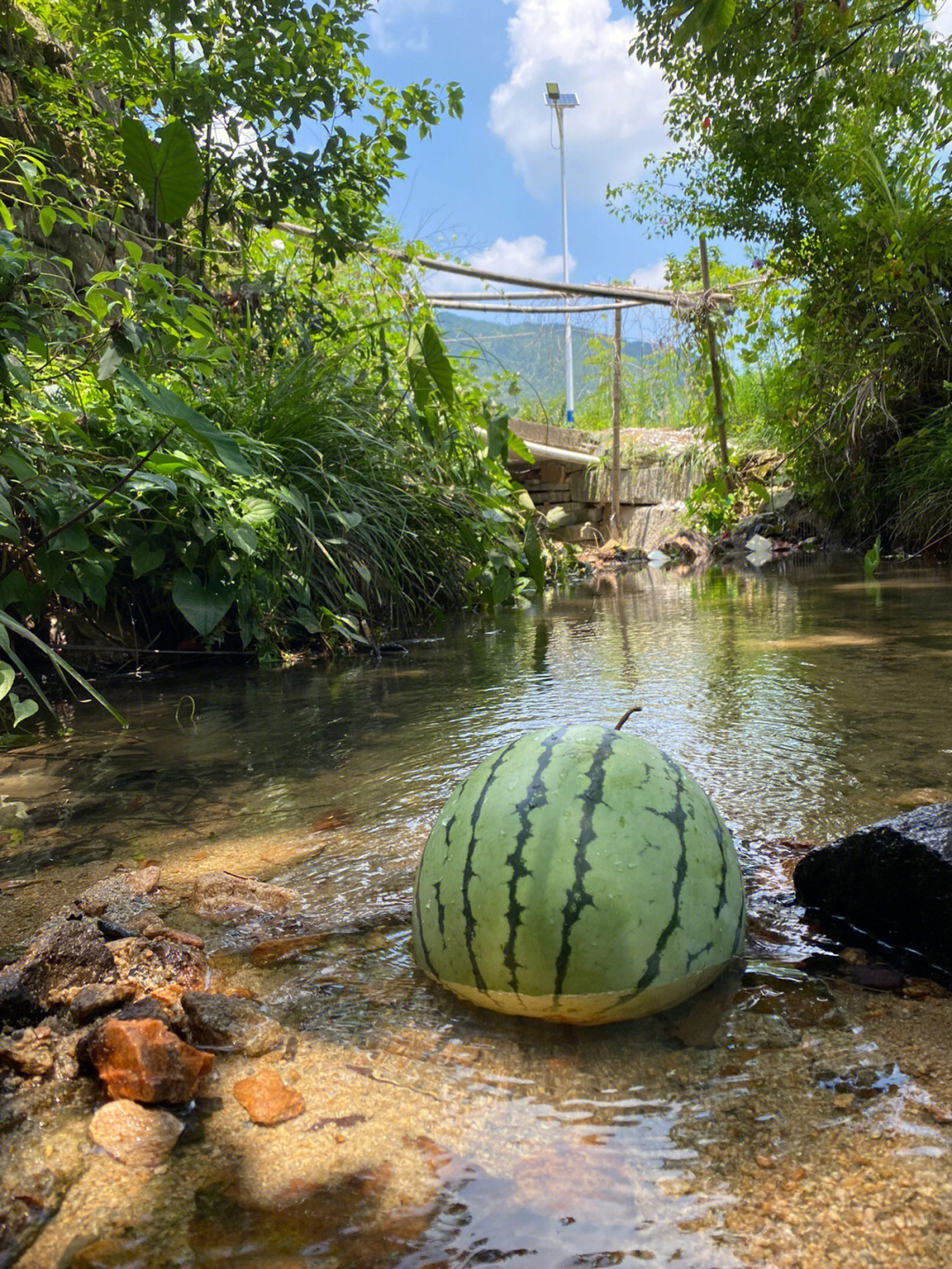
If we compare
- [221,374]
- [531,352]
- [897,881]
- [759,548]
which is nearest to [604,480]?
[531,352]

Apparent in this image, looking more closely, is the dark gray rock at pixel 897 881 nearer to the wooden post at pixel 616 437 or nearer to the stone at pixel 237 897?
the stone at pixel 237 897

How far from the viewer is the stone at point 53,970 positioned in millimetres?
1252

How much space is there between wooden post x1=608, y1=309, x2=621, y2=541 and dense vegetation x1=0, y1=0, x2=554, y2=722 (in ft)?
19.6

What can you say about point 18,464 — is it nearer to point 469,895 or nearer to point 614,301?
point 469,895

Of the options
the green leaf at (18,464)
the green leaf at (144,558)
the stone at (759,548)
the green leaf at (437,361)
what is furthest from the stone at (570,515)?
the green leaf at (18,464)

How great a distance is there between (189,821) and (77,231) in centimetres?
481

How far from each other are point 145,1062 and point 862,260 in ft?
34.0

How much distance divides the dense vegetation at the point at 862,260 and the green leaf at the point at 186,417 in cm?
629

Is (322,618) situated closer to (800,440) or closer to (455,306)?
(455,306)

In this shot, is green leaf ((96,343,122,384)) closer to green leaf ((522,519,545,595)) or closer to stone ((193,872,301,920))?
stone ((193,872,301,920))

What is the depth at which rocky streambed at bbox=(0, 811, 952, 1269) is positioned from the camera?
86 centimetres

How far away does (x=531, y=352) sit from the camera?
14.7 m

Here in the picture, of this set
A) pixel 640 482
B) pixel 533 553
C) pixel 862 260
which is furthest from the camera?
pixel 640 482

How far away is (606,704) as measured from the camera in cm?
307
